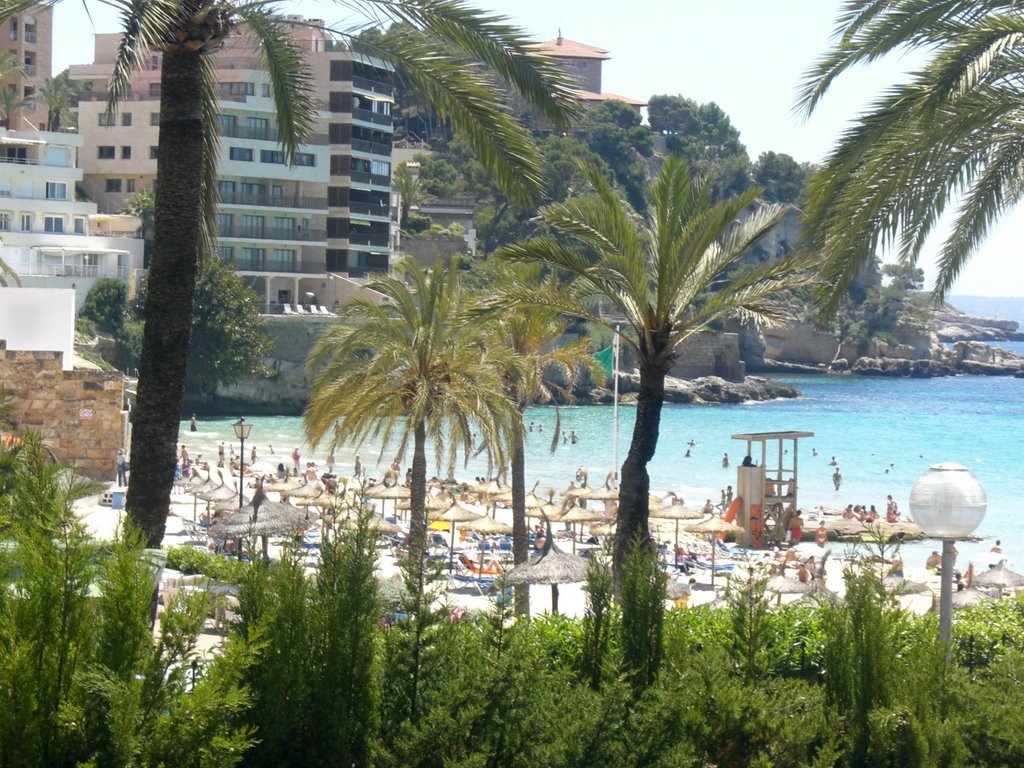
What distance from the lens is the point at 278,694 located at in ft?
21.5

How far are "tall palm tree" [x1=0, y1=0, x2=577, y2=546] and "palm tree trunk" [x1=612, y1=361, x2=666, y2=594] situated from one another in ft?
12.1

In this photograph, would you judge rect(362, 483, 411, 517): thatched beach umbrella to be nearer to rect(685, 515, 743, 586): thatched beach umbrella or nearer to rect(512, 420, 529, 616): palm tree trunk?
rect(685, 515, 743, 586): thatched beach umbrella

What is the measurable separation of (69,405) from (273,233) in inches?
1626

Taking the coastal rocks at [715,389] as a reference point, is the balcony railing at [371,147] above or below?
above

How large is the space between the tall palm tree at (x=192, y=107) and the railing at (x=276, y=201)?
59.9 meters

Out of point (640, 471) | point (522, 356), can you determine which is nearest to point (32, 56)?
point (522, 356)

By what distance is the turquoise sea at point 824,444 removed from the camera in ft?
161

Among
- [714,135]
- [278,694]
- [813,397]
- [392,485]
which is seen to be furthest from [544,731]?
[714,135]

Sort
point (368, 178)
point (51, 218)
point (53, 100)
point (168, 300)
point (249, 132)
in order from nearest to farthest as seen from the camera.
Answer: point (168, 300), point (51, 218), point (249, 132), point (368, 178), point (53, 100)

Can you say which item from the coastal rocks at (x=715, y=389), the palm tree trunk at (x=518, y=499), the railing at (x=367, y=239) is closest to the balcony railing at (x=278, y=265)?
the railing at (x=367, y=239)

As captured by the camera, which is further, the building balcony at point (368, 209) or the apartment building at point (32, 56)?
the apartment building at point (32, 56)

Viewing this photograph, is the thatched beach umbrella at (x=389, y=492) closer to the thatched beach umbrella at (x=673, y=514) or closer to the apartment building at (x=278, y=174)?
the thatched beach umbrella at (x=673, y=514)

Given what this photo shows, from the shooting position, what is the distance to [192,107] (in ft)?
29.5

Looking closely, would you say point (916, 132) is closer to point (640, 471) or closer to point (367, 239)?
point (640, 471)
